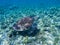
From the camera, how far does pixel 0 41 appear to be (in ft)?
28.3

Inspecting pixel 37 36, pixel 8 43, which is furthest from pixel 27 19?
pixel 8 43

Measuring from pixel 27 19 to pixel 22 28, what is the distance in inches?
36.9

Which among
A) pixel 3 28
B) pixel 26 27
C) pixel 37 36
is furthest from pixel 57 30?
pixel 3 28

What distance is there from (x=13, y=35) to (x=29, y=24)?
127 cm

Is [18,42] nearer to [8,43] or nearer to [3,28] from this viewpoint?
[8,43]

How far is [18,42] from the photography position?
815 cm

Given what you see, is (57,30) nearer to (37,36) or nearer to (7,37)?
(37,36)

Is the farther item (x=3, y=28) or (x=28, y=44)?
(x=3, y=28)

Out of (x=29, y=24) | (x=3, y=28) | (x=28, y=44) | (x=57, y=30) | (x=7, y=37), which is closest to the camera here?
(x=28, y=44)

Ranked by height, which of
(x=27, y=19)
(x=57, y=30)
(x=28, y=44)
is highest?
(x=27, y=19)

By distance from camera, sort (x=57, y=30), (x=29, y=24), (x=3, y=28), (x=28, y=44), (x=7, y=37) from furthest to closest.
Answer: (x=3, y=28) < (x=57, y=30) < (x=7, y=37) < (x=29, y=24) < (x=28, y=44)

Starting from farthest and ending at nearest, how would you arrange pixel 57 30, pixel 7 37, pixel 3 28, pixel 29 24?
pixel 3 28 → pixel 57 30 → pixel 7 37 → pixel 29 24

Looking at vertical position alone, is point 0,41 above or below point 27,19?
below

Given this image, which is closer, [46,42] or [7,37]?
[46,42]
